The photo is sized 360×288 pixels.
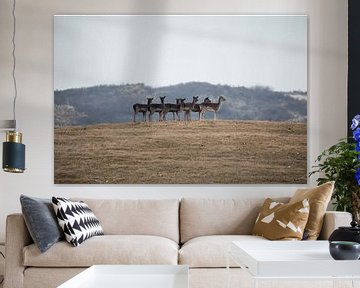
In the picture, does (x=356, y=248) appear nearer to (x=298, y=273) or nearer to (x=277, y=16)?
(x=298, y=273)

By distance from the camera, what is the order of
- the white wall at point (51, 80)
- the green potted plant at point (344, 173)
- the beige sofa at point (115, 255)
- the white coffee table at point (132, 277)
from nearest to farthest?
the white coffee table at point (132, 277), the beige sofa at point (115, 255), the green potted plant at point (344, 173), the white wall at point (51, 80)

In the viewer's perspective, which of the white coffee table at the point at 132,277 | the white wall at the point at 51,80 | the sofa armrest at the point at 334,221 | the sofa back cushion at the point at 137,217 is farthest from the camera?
the white wall at the point at 51,80

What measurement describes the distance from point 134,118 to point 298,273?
9.88 ft

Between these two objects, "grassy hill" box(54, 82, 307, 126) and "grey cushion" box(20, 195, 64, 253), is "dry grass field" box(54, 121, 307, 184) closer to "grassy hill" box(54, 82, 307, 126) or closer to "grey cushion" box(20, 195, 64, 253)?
"grassy hill" box(54, 82, 307, 126)

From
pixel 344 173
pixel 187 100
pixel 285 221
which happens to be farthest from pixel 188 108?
pixel 285 221

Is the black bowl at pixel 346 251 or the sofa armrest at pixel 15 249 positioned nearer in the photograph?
the black bowl at pixel 346 251

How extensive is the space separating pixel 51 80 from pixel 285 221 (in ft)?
8.13

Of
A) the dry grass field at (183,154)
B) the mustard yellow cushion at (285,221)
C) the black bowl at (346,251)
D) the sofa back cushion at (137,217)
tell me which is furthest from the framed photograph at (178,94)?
the black bowl at (346,251)

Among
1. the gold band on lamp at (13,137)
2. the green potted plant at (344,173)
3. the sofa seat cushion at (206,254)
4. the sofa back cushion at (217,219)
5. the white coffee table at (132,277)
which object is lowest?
the sofa seat cushion at (206,254)

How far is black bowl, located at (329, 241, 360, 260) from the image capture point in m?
2.98

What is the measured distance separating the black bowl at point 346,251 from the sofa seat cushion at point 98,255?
53.2 inches

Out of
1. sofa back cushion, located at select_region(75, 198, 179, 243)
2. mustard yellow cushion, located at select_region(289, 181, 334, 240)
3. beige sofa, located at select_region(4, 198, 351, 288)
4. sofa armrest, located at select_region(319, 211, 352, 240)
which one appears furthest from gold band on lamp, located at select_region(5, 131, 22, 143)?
sofa armrest, located at select_region(319, 211, 352, 240)

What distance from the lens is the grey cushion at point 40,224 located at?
407 cm

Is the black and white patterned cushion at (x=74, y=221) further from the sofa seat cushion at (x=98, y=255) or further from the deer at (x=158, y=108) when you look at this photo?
the deer at (x=158, y=108)
